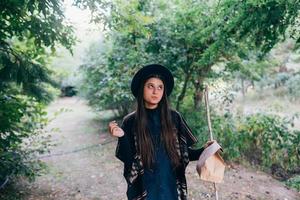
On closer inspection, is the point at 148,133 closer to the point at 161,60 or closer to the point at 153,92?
the point at 153,92

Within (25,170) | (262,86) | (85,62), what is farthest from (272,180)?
(262,86)

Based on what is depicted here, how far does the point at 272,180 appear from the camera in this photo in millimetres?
7523

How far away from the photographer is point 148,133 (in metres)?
2.84

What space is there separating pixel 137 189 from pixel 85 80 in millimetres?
10561

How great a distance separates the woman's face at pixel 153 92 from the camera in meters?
2.86

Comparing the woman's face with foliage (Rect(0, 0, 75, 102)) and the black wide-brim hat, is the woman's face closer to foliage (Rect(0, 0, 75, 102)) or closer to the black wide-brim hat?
the black wide-brim hat

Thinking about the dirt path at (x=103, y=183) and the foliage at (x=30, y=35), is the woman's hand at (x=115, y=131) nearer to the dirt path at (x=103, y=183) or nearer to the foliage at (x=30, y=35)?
the foliage at (x=30, y=35)

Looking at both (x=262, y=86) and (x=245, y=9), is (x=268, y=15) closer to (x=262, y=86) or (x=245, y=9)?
(x=245, y=9)

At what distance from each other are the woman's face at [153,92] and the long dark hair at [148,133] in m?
0.04

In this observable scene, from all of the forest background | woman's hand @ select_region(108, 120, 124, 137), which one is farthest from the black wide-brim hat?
the forest background

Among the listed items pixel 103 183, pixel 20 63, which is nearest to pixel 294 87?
pixel 103 183

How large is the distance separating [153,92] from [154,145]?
417 mm

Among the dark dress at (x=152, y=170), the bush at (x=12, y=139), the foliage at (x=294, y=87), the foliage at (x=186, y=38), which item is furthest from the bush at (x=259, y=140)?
the foliage at (x=294, y=87)

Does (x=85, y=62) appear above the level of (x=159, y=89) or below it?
above
